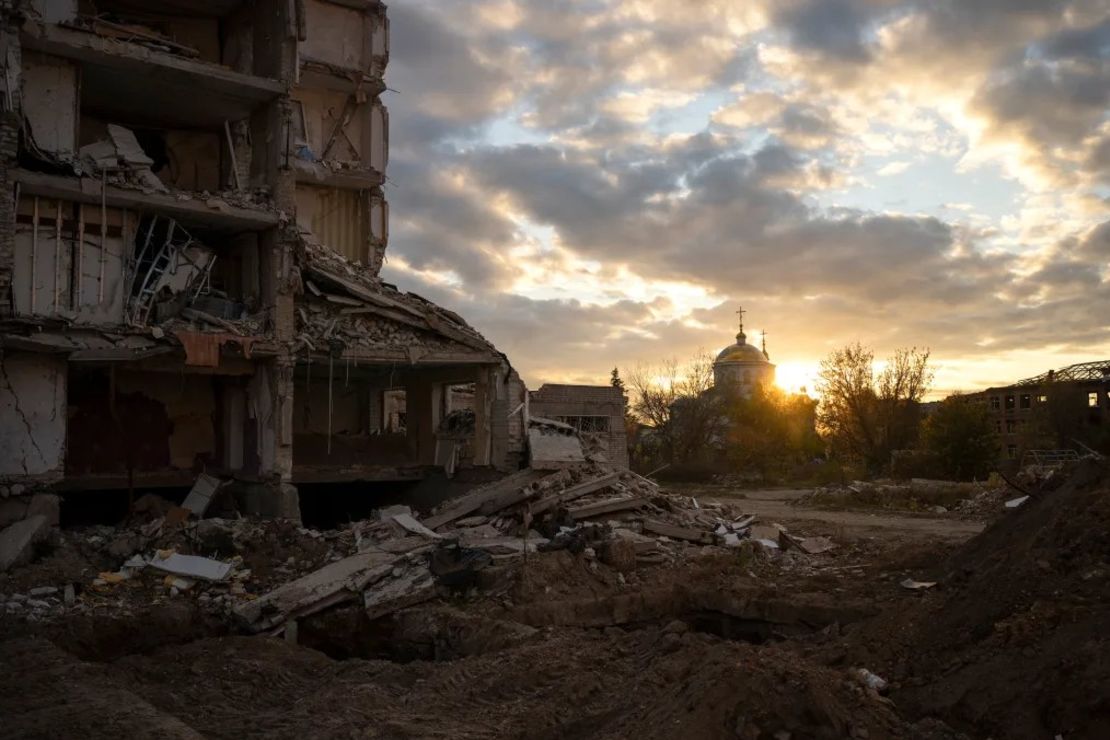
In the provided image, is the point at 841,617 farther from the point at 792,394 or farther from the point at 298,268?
the point at 792,394

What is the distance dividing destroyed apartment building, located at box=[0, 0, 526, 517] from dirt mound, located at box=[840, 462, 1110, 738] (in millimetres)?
10730

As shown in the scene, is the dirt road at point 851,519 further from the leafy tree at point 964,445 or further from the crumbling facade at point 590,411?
the leafy tree at point 964,445

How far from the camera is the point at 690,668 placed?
22.2 ft

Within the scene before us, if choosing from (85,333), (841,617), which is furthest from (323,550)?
(841,617)

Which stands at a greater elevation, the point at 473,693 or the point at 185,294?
the point at 185,294

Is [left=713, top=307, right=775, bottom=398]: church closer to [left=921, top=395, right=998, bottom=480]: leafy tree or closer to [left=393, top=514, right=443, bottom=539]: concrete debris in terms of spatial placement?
[left=921, top=395, right=998, bottom=480]: leafy tree

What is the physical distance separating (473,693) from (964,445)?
27076 mm

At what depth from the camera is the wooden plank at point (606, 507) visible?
46.9ft

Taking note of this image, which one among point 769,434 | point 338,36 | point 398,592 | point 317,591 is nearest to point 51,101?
point 317,591

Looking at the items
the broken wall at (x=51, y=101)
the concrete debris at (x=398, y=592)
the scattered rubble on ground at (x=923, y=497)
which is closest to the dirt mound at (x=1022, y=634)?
the concrete debris at (x=398, y=592)

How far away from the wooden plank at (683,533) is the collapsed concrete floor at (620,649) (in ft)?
2.61

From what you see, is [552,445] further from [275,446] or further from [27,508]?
[27,508]

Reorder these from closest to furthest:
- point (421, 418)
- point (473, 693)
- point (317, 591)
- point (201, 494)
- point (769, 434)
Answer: point (473, 693) → point (317, 591) → point (201, 494) → point (421, 418) → point (769, 434)

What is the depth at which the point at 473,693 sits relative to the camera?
24.8 ft
